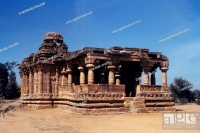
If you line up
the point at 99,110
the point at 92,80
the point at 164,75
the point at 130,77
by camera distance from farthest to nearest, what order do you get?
the point at 130,77
the point at 164,75
the point at 92,80
the point at 99,110

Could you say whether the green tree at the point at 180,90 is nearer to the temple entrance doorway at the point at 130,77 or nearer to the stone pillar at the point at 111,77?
the temple entrance doorway at the point at 130,77

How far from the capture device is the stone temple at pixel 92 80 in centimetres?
1628

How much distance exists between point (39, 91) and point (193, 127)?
14.9 meters

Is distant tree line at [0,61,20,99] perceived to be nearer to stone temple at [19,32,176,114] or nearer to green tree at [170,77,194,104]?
stone temple at [19,32,176,114]

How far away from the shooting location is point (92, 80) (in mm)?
16922

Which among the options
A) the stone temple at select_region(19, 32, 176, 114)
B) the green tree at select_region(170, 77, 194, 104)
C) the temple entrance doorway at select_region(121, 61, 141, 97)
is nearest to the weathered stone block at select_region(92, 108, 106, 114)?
the stone temple at select_region(19, 32, 176, 114)

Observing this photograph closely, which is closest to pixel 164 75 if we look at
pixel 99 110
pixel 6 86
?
pixel 99 110

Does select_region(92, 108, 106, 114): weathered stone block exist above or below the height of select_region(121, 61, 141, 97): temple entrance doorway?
below

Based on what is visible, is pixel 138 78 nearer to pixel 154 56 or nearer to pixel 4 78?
pixel 154 56

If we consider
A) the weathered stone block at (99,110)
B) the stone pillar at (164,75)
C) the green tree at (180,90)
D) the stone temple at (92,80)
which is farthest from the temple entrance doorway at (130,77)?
the green tree at (180,90)

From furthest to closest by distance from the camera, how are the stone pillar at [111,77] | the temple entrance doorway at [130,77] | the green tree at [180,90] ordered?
the green tree at [180,90], the temple entrance doorway at [130,77], the stone pillar at [111,77]

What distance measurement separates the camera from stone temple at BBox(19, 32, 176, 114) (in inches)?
641

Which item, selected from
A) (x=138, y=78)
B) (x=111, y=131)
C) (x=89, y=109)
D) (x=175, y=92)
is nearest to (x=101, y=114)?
(x=89, y=109)

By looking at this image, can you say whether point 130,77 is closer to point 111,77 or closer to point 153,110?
point 111,77
